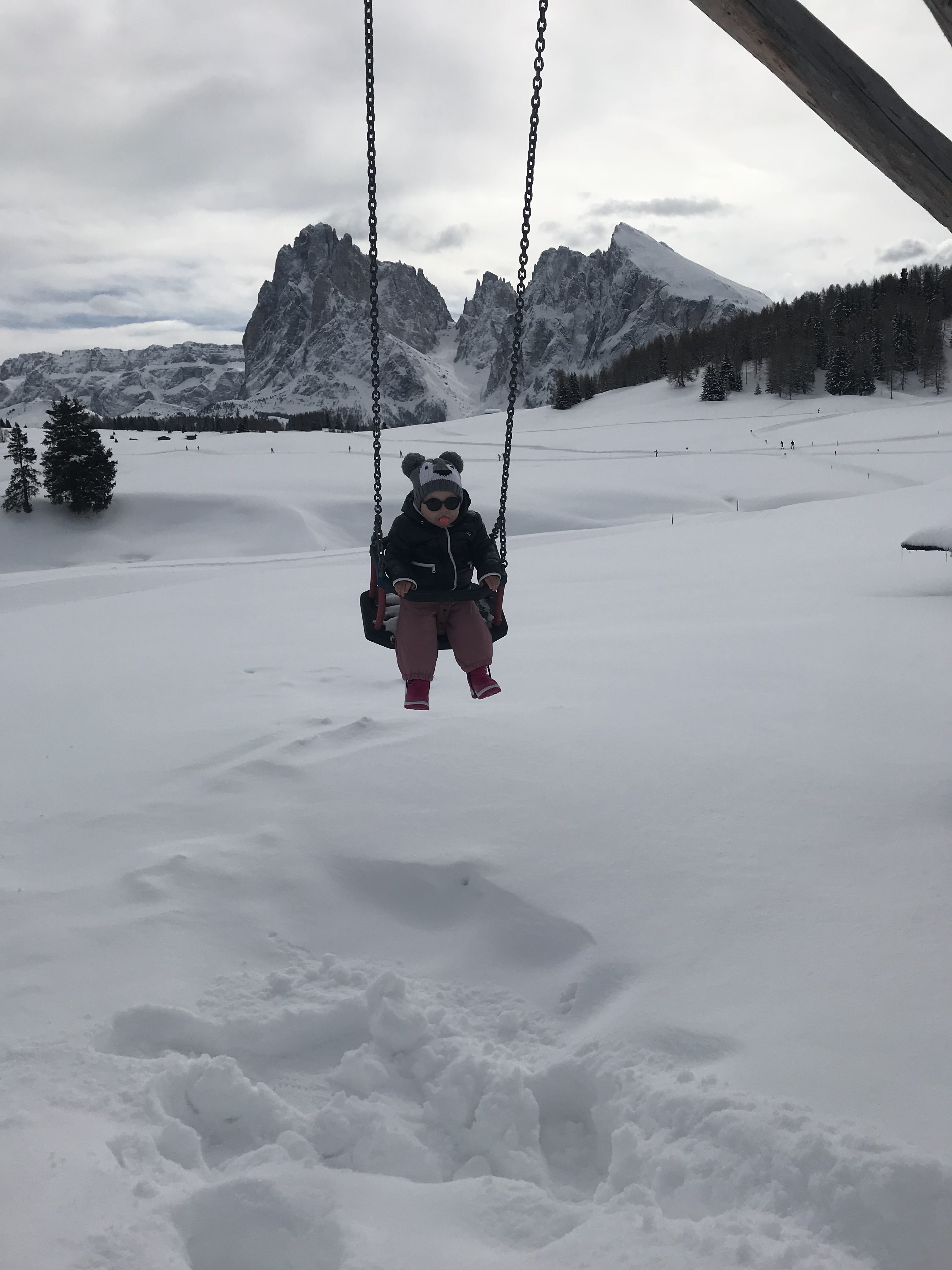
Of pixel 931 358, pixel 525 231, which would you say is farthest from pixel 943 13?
pixel 931 358

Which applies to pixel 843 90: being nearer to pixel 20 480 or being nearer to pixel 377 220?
pixel 377 220

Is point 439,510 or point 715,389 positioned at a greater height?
point 715,389

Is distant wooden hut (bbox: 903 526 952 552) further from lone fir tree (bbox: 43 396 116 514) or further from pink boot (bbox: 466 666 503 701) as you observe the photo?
lone fir tree (bbox: 43 396 116 514)

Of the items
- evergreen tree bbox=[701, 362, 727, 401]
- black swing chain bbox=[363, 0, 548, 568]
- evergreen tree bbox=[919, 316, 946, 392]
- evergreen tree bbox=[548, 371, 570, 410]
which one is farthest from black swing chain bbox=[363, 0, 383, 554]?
evergreen tree bbox=[919, 316, 946, 392]

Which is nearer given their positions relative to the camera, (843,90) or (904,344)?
(843,90)

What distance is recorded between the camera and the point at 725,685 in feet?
23.7

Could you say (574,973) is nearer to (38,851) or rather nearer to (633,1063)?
(633,1063)

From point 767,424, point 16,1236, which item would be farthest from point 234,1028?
point 767,424

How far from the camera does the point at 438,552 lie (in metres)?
4.21

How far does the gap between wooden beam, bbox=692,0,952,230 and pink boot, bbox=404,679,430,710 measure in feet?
10.1

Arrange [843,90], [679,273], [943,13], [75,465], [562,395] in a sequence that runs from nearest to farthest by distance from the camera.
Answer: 1. [943,13]
2. [843,90]
3. [75,465]
4. [562,395]
5. [679,273]

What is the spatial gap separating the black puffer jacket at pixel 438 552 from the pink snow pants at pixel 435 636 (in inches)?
6.1

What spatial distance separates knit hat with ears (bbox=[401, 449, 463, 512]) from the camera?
4094mm

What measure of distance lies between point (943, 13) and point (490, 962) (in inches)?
173
